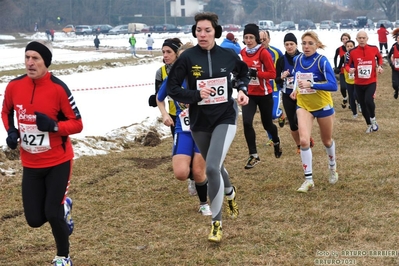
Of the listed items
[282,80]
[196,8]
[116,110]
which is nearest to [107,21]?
[196,8]

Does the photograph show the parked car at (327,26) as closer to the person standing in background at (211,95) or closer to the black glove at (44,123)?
the person standing in background at (211,95)

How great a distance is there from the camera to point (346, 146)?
38.9 ft

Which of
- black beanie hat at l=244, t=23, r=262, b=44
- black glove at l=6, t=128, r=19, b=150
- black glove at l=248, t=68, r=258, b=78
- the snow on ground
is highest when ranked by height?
black beanie hat at l=244, t=23, r=262, b=44

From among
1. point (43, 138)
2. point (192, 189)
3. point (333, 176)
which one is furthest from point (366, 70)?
point (43, 138)

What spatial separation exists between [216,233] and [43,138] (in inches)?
73.6

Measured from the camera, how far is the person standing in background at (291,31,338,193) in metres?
8.34

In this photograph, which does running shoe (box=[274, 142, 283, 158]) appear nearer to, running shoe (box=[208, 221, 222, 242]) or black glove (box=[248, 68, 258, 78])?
black glove (box=[248, 68, 258, 78])

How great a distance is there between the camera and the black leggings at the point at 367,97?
13.1 m

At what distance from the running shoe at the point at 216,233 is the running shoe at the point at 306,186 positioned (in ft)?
7.71

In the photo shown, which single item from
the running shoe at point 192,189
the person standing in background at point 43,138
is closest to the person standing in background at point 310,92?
the running shoe at point 192,189

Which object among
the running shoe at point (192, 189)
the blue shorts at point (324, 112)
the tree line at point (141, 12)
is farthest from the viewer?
the tree line at point (141, 12)

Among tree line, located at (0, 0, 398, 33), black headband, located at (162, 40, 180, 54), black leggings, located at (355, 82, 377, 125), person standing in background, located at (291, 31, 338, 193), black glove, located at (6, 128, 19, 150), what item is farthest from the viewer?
tree line, located at (0, 0, 398, 33)

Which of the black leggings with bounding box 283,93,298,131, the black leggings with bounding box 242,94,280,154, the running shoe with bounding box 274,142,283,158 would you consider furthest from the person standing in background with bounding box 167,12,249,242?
the running shoe with bounding box 274,142,283,158

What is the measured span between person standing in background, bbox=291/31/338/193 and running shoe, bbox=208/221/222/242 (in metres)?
2.36
